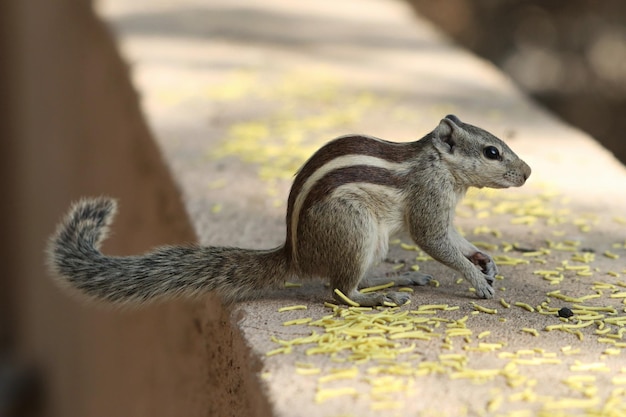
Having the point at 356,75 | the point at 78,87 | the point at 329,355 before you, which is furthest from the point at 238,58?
the point at 329,355

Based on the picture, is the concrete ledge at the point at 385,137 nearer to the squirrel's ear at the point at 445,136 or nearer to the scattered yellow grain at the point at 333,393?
the scattered yellow grain at the point at 333,393

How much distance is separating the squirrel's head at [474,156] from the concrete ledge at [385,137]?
32 centimetres

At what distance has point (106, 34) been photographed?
6.25m

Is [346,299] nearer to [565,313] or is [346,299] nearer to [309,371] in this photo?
[309,371]

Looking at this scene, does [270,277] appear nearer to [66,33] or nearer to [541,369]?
[541,369]

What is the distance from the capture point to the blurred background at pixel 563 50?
344 inches

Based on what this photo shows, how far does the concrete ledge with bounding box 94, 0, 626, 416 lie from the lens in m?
2.08

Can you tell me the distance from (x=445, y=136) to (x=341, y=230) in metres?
0.42

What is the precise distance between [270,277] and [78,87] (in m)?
4.99

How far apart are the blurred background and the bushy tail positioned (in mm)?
6275

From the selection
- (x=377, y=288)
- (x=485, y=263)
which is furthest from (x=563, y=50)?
(x=377, y=288)

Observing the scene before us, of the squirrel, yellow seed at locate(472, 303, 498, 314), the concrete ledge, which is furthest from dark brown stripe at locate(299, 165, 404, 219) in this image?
yellow seed at locate(472, 303, 498, 314)

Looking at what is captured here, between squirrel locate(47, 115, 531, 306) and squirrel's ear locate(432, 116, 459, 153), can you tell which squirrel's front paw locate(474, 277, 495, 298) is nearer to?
squirrel locate(47, 115, 531, 306)

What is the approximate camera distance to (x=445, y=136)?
265 cm
